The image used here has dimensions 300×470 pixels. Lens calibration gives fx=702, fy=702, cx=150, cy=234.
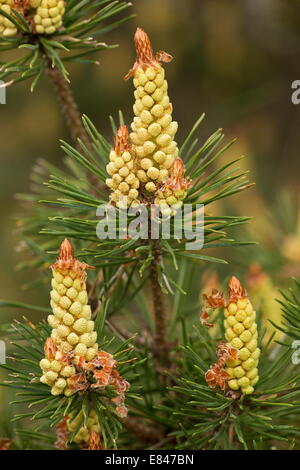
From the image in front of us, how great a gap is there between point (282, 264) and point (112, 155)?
674 millimetres

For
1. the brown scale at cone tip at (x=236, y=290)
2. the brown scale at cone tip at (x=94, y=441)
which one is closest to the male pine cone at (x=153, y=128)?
the brown scale at cone tip at (x=236, y=290)

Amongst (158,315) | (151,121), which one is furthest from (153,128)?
(158,315)

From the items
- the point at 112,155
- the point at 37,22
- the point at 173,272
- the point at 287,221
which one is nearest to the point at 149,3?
the point at 287,221

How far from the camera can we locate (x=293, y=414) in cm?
82

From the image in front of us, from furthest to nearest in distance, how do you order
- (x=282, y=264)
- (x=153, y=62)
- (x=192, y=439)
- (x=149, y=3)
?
(x=149, y=3) < (x=282, y=264) < (x=192, y=439) < (x=153, y=62)

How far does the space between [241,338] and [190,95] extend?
1.82 meters

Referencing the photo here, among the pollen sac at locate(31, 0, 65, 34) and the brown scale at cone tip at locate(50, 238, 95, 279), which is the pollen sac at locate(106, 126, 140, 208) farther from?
the pollen sac at locate(31, 0, 65, 34)

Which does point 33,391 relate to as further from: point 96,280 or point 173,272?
point 173,272

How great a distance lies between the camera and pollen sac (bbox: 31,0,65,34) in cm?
82

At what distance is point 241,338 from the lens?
724mm

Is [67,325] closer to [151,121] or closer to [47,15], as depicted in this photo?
[151,121]

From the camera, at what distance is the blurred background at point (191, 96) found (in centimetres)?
219

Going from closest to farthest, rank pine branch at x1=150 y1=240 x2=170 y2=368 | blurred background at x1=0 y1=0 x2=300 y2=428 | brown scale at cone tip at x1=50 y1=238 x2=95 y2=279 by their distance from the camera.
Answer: brown scale at cone tip at x1=50 y1=238 x2=95 y2=279, pine branch at x1=150 y1=240 x2=170 y2=368, blurred background at x1=0 y1=0 x2=300 y2=428

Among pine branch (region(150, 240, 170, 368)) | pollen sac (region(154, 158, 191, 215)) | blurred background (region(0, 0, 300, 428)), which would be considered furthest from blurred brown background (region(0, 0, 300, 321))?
pollen sac (region(154, 158, 191, 215))
